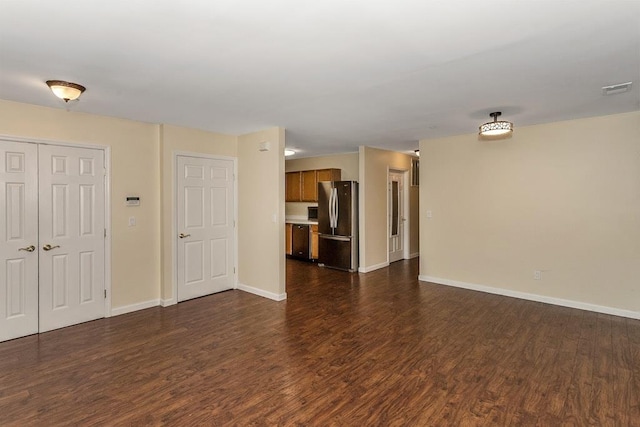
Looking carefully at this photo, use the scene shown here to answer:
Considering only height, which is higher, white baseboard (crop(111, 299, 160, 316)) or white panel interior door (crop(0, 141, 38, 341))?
white panel interior door (crop(0, 141, 38, 341))

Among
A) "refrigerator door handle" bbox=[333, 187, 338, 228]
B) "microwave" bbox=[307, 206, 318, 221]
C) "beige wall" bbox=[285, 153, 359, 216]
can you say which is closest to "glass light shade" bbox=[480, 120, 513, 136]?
"refrigerator door handle" bbox=[333, 187, 338, 228]

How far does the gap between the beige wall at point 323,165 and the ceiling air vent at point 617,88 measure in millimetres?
4507

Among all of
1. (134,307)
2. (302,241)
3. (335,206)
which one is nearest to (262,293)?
(134,307)

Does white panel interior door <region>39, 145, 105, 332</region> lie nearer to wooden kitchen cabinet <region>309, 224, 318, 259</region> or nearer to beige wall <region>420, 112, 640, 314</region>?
wooden kitchen cabinet <region>309, 224, 318, 259</region>

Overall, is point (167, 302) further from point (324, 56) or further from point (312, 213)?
point (312, 213)

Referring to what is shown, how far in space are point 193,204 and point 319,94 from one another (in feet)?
8.76

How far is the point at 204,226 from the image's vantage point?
5.07m

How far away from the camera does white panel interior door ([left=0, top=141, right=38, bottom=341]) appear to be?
3.47m

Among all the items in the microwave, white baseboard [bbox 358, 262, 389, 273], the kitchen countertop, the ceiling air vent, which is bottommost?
white baseboard [bbox 358, 262, 389, 273]

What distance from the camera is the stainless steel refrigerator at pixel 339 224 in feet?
21.5

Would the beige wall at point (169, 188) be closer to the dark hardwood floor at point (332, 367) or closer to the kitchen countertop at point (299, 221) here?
the dark hardwood floor at point (332, 367)

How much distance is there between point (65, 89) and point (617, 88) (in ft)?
16.3

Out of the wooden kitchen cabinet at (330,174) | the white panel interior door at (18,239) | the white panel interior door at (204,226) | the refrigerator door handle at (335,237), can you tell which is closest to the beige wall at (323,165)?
the wooden kitchen cabinet at (330,174)

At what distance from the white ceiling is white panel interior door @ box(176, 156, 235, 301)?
113 cm
